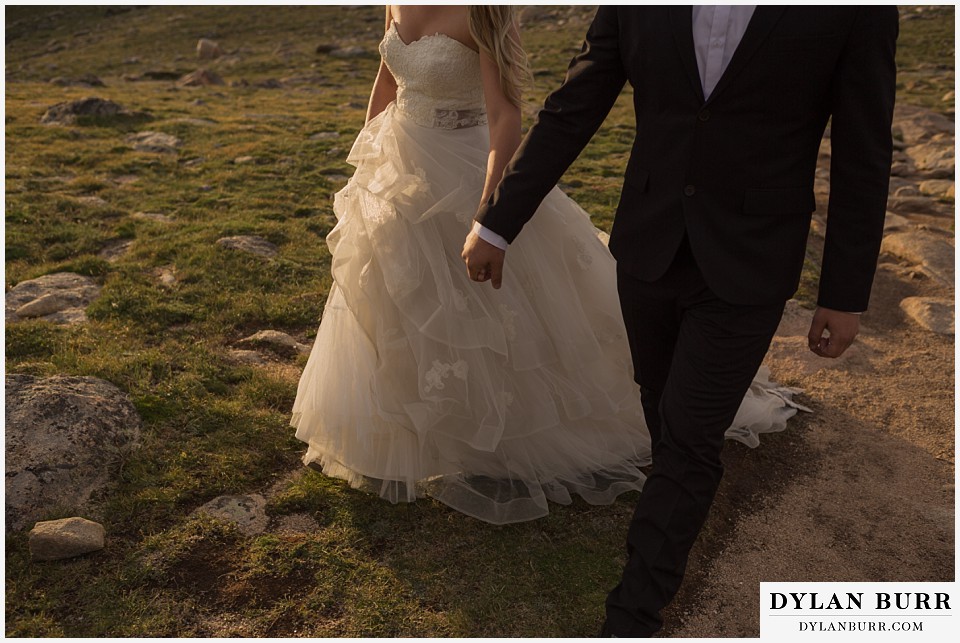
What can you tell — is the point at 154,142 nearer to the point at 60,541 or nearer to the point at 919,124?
the point at 60,541

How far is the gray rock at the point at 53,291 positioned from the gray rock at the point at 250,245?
1137mm

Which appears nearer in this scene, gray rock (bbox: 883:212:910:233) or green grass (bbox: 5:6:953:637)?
green grass (bbox: 5:6:953:637)

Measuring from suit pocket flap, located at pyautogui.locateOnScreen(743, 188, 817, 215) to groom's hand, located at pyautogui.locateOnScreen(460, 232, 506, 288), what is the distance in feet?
2.78

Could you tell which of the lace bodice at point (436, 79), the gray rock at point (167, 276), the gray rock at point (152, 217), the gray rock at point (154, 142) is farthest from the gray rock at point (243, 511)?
the gray rock at point (154, 142)

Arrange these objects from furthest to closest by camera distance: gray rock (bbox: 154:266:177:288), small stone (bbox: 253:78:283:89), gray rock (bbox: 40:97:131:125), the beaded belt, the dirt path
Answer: small stone (bbox: 253:78:283:89), gray rock (bbox: 40:97:131:125), gray rock (bbox: 154:266:177:288), the beaded belt, the dirt path

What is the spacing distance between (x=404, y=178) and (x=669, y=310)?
1434 mm

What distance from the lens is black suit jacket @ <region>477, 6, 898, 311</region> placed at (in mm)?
2391

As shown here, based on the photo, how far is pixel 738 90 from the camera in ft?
8.06

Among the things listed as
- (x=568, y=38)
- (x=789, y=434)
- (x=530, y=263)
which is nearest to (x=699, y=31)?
(x=530, y=263)

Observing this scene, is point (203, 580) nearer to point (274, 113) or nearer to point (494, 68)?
point (494, 68)

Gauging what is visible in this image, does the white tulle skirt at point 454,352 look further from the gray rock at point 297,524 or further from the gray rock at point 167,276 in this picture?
the gray rock at point 167,276

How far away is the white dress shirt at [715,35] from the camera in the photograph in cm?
243

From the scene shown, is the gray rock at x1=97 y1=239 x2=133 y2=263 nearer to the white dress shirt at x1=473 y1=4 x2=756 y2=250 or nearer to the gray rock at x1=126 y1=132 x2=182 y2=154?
the gray rock at x1=126 y1=132 x2=182 y2=154

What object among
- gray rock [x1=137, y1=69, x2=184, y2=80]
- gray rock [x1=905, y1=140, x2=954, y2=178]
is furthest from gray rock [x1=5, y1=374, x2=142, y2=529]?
gray rock [x1=137, y1=69, x2=184, y2=80]
